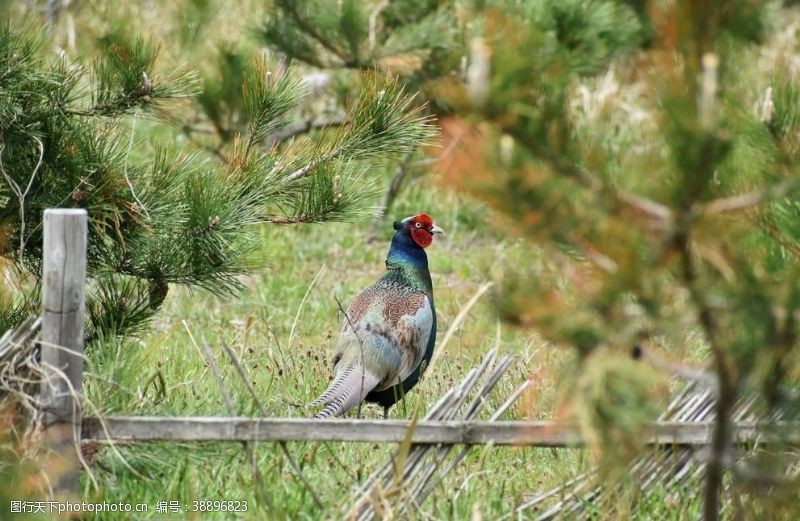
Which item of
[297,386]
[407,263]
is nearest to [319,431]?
[297,386]

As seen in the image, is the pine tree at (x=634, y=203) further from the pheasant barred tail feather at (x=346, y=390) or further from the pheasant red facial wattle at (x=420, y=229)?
the pheasant red facial wattle at (x=420, y=229)

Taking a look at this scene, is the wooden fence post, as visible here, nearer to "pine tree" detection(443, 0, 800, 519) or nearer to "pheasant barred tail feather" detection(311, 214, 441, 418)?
"pine tree" detection(443, 0, 800, 519)

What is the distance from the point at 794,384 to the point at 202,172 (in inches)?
62.3

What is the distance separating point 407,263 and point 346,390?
70cm

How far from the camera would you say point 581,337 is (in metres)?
1.87

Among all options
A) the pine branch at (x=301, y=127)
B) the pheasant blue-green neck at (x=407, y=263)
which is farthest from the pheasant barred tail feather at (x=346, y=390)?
the pine branch at (x=301, y=127)

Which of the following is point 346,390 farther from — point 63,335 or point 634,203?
point 634,203

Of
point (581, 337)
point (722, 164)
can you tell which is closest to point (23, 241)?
point (581, 337)

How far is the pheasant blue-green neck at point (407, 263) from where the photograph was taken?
404 centimetres

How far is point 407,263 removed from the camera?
13.3ft

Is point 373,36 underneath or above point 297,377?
above

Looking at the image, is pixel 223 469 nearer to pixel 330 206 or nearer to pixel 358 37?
pixel 330 206

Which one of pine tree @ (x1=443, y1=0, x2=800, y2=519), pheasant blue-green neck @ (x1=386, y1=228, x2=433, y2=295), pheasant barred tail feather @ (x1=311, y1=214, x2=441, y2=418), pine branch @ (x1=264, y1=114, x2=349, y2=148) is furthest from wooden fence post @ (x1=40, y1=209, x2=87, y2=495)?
pine branch @ (x1=264, y1=114, x2=349, y2=148)

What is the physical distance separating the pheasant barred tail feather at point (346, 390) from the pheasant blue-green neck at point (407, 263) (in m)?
0.47
